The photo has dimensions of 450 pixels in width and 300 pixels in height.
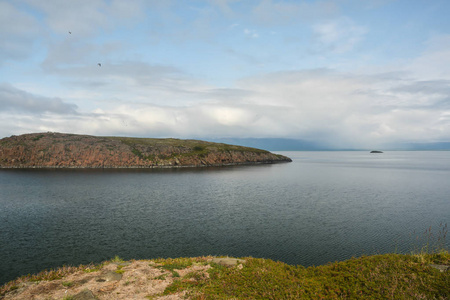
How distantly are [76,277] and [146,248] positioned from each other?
13999 millimetres

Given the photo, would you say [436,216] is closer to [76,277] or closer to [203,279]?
[203,279]

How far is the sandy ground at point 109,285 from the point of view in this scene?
15.2 meters

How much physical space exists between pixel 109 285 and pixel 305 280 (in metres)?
14.1

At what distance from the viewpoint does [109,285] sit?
656 inches

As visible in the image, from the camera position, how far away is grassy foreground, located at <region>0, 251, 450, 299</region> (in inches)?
557

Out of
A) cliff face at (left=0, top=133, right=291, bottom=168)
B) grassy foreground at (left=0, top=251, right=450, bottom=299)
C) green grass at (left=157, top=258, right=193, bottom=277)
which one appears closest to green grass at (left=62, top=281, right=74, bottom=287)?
grassy foreground at (left=0, top=251, right=450, bottom=299)

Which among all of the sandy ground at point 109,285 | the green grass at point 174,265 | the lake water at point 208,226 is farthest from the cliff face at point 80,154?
the sandy ground at point 109,285

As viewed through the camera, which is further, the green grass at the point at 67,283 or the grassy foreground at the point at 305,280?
the green grass at the point at 67,283

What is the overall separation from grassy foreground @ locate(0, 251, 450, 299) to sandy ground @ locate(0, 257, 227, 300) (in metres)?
0.13

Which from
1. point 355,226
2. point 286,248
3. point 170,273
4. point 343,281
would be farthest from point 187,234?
point 355,226

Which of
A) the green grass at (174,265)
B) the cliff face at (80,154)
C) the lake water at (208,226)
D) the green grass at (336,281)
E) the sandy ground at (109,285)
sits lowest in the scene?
the lake water at (208,226)

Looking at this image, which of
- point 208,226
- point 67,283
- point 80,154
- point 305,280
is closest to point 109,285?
point 67,283

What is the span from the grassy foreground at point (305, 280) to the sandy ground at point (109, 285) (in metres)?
0.13

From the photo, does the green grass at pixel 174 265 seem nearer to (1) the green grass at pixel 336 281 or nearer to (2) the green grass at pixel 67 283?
(1) the green grass at pixel 336 281
